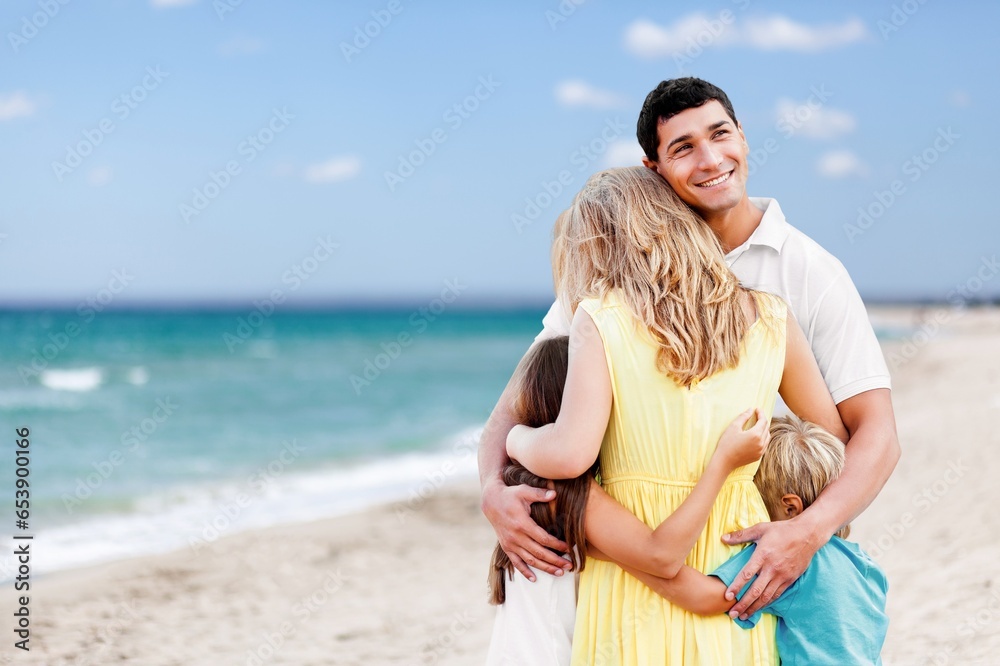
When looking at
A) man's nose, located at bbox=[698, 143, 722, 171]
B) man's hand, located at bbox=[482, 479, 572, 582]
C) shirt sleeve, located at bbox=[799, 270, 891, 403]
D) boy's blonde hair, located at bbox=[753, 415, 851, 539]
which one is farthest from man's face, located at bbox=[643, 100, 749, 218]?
man's hand, located at bbox=[482, 479, 572, 582]

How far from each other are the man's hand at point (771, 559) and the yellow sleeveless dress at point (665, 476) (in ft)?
0.17

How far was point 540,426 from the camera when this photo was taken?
2.47 m

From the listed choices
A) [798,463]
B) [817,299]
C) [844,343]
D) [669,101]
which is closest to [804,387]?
[798,463]

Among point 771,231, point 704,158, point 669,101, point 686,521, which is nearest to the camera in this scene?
point 686,521

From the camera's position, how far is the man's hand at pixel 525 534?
7.79 feet

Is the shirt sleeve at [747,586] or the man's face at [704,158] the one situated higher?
the man's face at [704,158]

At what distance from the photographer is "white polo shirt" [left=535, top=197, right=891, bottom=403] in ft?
8.64

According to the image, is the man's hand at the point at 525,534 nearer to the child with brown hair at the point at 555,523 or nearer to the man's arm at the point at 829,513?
the child with brown hair at the point at 555,523

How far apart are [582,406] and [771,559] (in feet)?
2.06

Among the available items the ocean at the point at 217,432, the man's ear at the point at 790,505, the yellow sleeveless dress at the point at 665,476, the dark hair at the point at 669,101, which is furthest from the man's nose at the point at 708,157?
the ocean at the point at 217,432

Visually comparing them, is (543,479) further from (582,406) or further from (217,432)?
(217,432)

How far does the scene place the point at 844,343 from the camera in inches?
105

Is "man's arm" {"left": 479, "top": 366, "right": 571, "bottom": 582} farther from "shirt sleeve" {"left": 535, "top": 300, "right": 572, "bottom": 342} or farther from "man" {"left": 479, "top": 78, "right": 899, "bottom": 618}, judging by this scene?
"shirt sleeve" {"left": 535, "top": 300, "right": 572, "bottom": 342}

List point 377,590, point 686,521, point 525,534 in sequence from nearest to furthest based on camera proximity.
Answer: point 686,521, point 525,534, point 377,590
